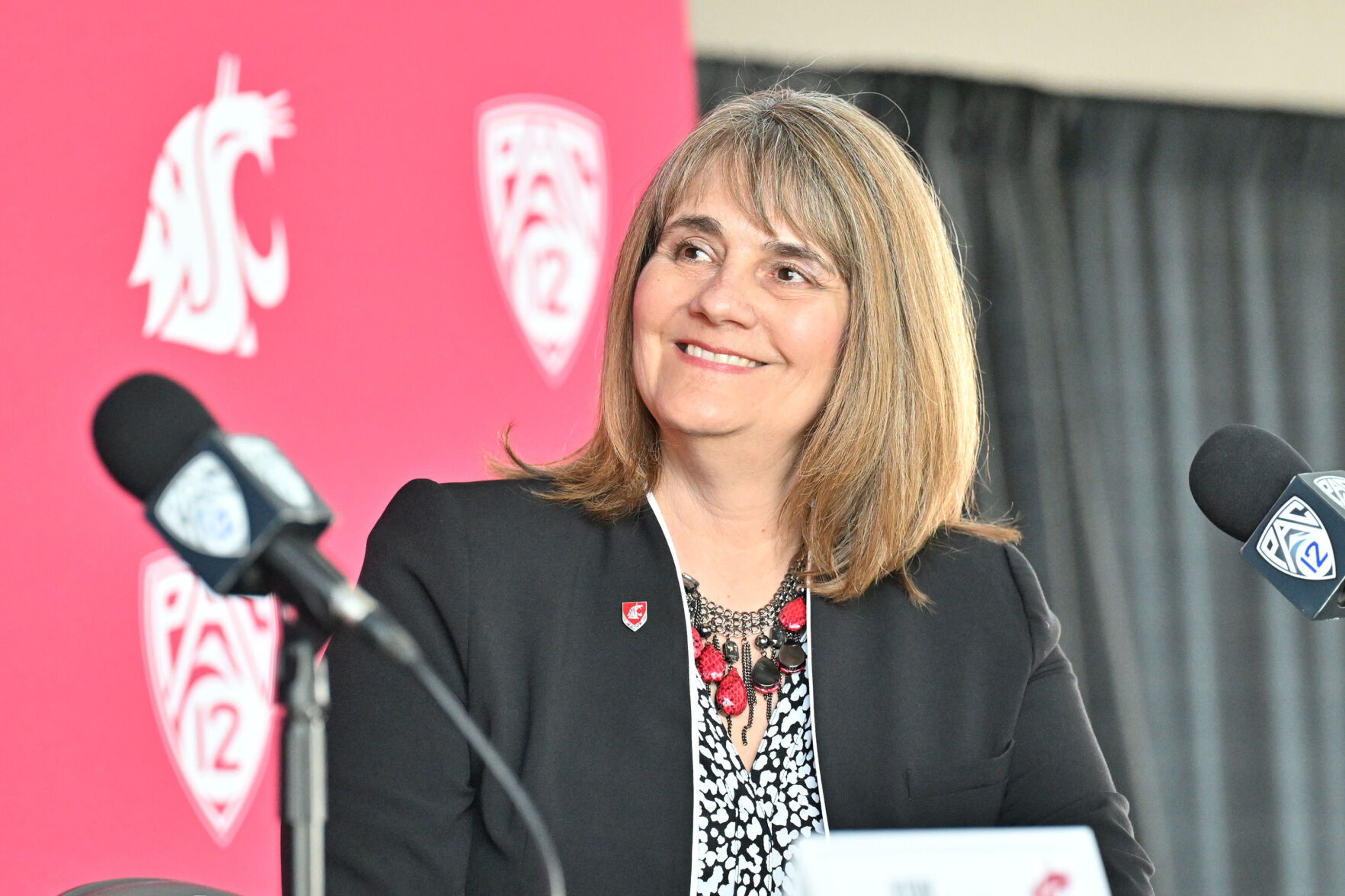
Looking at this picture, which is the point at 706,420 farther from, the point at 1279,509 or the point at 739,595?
the point at 1279,509

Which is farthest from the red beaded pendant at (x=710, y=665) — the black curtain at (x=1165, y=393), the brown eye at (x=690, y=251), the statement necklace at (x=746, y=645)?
the black curtain at (x=1165, y=393)

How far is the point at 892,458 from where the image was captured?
6.00 ft

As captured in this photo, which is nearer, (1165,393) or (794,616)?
(794,616)

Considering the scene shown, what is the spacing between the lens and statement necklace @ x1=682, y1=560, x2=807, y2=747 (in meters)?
1.67

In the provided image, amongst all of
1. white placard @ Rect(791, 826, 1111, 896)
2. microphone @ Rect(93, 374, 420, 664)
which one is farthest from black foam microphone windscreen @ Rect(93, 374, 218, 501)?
white placard @ Rect(791, 826, 1111, 896)

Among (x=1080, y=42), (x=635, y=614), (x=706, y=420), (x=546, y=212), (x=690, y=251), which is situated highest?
(x=1080, y=42)

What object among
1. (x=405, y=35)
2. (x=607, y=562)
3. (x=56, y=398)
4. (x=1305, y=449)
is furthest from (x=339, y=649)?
(x=1305, y=449)

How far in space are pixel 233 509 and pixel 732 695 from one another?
94 cm

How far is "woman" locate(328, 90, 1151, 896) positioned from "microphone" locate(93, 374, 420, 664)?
0.66 metres

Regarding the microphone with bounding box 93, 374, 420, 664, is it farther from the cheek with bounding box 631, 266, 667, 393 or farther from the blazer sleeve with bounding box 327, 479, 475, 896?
the cheek with bounding box 631, 266, 667, 393

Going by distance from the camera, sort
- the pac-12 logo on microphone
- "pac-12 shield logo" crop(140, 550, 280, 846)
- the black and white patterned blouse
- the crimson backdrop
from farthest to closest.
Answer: "pac-12 shield logo" crop(140, 550, 280, 846) < the crimson backdrop < the black and white patterned blouse < the pac-12 logo on microphone

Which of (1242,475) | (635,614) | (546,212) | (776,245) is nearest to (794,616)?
(635,614)

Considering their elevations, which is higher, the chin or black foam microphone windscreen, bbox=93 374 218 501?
the chin

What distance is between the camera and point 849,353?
1.78m
